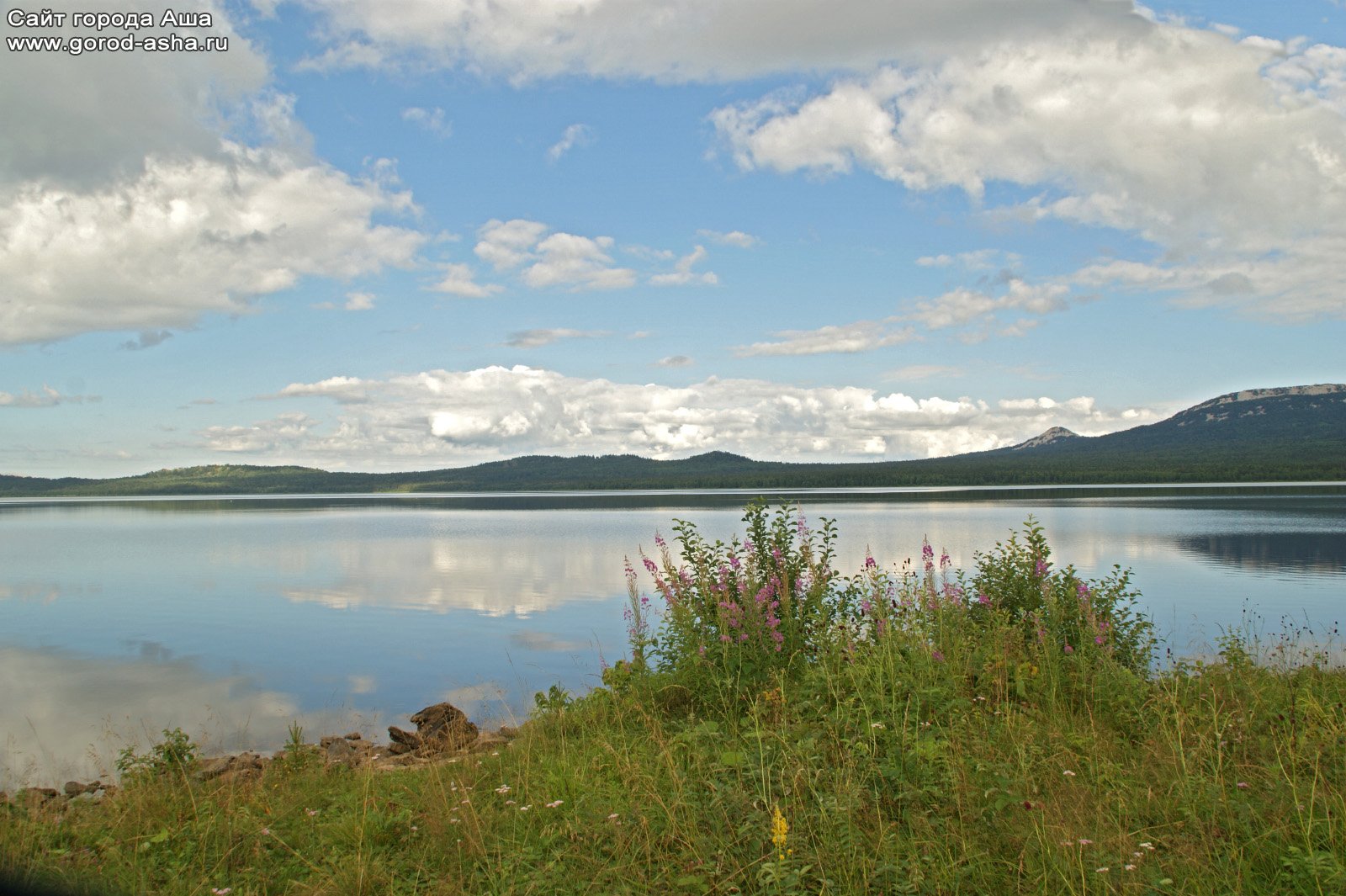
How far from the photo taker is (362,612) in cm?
2225

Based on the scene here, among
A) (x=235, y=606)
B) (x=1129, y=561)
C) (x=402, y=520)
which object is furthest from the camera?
(x=402, y=520)

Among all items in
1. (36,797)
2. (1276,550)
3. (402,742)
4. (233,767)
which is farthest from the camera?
(1276,550)

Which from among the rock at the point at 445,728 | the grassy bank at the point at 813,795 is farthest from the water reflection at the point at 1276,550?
the rock at the point at 445,728

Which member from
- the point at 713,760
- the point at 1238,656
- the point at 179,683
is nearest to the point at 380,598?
the point at 179,683

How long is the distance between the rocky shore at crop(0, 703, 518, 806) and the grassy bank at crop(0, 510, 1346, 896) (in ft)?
1.19

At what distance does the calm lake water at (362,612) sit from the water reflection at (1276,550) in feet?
0.64

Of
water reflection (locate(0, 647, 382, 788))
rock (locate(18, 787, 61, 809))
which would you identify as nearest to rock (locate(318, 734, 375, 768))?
water reflection (locate(0, 647, 382, 788))

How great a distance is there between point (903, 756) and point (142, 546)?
162 feet

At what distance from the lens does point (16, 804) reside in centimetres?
677

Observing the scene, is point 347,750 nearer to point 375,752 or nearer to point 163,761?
point 375,752

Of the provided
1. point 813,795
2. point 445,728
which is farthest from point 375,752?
point 813,795

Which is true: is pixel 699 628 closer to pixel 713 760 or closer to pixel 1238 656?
pixel 713 760

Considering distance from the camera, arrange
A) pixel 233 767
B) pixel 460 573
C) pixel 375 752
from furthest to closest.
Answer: pixel 460 573 < pixel 375 752 < pixel 233 767

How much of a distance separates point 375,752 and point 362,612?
43.4 feet
